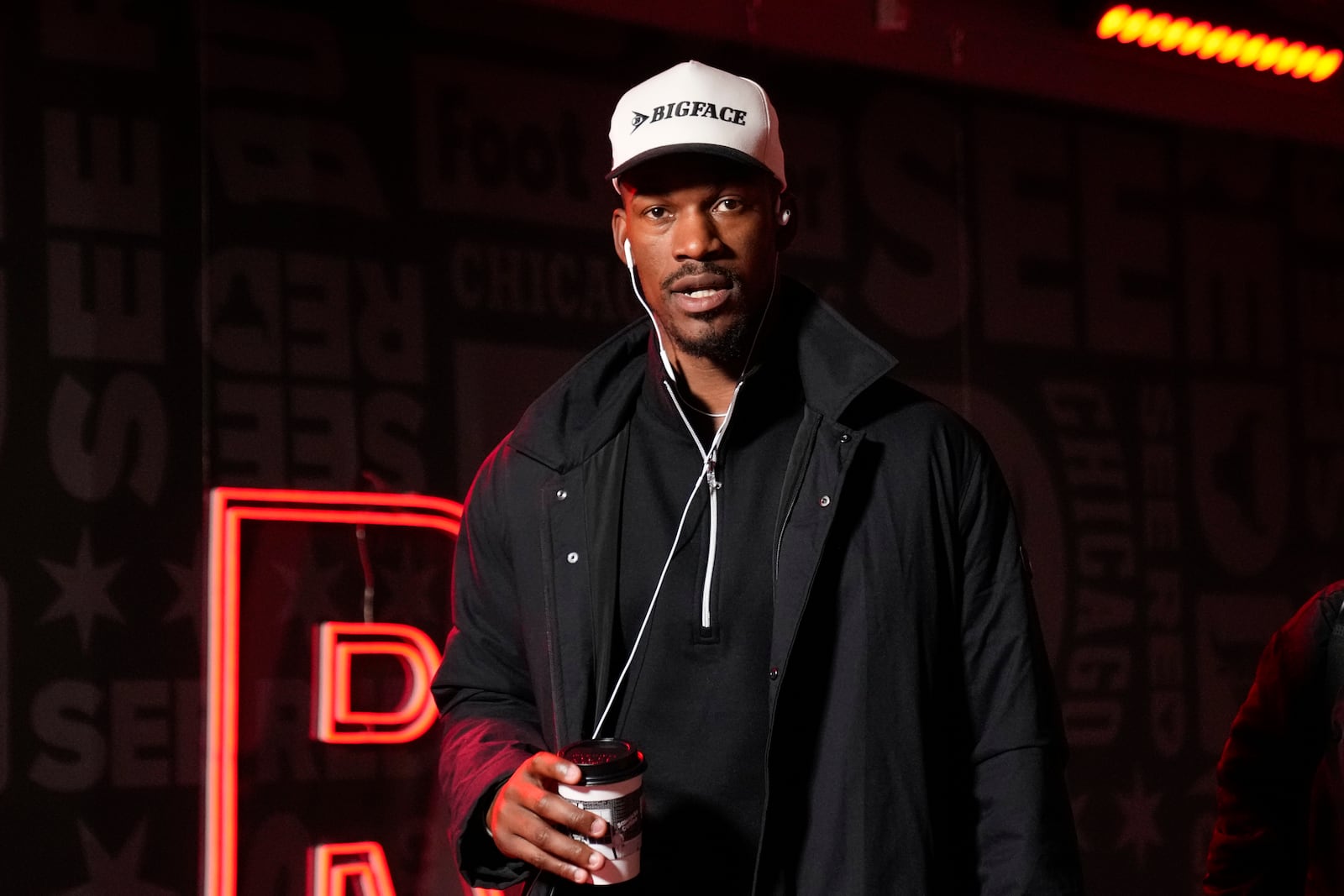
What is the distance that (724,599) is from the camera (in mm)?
1879

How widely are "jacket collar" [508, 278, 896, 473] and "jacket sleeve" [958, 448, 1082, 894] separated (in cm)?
21

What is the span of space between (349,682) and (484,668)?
176 centimetres

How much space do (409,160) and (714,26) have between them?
116cm

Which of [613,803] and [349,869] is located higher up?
[613,803]

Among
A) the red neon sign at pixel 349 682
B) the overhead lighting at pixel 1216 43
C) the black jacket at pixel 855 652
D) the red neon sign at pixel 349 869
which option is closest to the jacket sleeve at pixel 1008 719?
the black jacket at pixel 855 652

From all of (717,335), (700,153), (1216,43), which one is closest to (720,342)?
(717,335)

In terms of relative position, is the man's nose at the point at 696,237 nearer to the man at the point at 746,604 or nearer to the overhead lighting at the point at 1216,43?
the man at the point at 746,604

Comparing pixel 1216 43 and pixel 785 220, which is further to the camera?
pixel 1216 43

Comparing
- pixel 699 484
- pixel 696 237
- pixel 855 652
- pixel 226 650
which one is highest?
pixel 696 237

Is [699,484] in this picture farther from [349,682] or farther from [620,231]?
[349,682]

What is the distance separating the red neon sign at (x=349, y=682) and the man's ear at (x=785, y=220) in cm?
204

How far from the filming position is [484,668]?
208 centimetres

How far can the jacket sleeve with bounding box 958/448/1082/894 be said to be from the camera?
1756 mm

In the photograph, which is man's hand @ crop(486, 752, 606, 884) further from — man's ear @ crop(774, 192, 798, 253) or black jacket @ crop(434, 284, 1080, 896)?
man's ear @ crop(774, 192, 798, 253)
